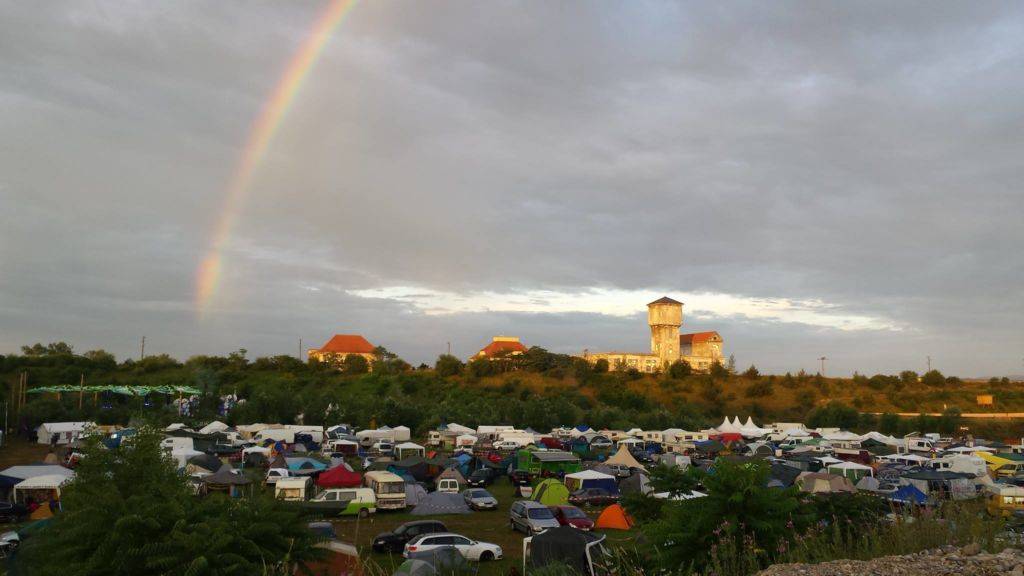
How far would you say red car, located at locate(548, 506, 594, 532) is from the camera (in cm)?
1688

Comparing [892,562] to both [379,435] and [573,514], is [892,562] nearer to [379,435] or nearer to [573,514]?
[573,514]

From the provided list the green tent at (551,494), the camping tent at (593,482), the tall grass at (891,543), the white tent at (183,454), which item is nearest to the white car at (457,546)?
the green tent at (551,494)

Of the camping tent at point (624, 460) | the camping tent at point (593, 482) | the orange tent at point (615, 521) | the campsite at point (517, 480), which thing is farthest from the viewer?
the camping tent at point (624, 460)

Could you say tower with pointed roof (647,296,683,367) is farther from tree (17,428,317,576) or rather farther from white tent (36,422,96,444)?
tree (17,428,317,576)

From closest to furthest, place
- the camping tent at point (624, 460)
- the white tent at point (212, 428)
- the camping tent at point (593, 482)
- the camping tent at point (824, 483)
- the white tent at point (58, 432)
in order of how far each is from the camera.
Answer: the camping tent at point (824, 483)
the camping tent at point (593, 482)
the camping tent at point (624, 460)
the white tent at point (58, 432)
the white tent at point (212, 428)

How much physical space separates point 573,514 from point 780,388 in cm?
6081

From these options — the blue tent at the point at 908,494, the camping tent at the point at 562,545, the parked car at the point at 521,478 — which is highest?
the camping tent at the point at 562,545

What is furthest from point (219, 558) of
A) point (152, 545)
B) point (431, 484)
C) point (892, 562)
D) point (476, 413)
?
point (476, 413)

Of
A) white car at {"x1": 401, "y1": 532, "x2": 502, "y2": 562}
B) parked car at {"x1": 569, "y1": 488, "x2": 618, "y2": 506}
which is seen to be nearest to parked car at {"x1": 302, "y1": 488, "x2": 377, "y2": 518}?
white car at {"x1": 401, "y1": 532, "x2": 502, "y2": 562}

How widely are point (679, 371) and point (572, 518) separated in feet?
204

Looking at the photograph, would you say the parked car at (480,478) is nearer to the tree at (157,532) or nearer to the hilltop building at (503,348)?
the tree at (157,532)

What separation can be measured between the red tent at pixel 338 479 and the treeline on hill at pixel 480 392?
2110 cm

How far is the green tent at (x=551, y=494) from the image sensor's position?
20.1 metres

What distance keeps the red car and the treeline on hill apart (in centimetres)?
2856
